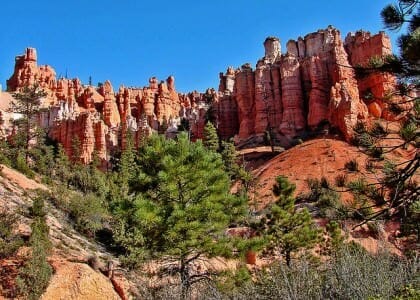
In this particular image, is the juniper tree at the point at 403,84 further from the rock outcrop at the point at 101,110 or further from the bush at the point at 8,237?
the rock outcrop at the point at 101,110

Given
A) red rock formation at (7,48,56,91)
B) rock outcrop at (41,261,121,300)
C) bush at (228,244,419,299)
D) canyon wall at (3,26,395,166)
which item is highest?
red rock formation at (7,48,56,91)

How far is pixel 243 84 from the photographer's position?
6944 centimetres

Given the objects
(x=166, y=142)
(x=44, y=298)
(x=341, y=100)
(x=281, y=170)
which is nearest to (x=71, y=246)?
(x=44, y=298)

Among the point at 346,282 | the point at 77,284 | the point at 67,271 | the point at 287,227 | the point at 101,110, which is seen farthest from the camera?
the point at 101,110

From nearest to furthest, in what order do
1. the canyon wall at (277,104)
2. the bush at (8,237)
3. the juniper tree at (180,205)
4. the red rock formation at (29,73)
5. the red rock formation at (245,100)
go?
the juniper tree at (180,205), the bush at (8,237), the canyon wall at (277,104), the red rock formation at (245,100), the red rock formation at (29,73)

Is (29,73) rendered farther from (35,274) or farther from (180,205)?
(180,205)

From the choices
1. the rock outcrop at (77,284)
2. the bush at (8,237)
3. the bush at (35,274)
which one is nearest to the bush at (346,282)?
the rock outcrop at (77,284)

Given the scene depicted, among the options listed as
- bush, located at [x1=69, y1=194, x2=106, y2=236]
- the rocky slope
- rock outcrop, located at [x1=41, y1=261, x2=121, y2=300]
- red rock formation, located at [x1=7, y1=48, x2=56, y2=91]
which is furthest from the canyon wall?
rock outcrop, located at [x1=41, y1=261, x2=121, y2=300]

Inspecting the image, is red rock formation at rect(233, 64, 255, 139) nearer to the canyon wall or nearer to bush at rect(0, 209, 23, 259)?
the canyon wall

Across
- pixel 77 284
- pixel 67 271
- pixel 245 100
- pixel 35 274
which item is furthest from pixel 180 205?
pixel 245 100

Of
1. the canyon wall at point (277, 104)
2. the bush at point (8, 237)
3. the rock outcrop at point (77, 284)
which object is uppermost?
the canyon wall at point (277, 104)

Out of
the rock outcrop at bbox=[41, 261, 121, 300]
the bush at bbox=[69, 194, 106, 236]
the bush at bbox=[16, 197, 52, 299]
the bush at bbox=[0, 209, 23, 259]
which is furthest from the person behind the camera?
the bush at bbox=[69, 194, 106, 236]

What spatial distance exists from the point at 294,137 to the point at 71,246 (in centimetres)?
3975

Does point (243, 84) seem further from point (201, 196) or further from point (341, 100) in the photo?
point (201, 196)
